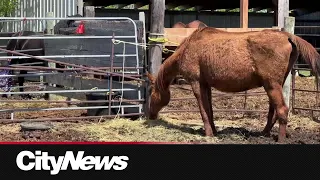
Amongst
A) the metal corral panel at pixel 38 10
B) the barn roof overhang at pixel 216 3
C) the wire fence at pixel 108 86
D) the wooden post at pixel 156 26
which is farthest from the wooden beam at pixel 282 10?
the barn roof overhang at pixel 216 3

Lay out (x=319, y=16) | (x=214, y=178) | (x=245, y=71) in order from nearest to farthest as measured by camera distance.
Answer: (x=214, y=178), (x=245, y=71), (x=319, y=16)

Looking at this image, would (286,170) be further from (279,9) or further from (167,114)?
(279,9)

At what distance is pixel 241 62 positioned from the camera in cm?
791

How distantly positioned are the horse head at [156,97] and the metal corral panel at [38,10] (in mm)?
8810

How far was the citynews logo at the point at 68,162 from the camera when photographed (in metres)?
5.05

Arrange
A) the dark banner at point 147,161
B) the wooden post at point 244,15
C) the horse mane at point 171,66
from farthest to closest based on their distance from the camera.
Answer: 1. the wooden post at point 244,15
2. the horse mane at point 171,66
3. the dark banner at point 147,161

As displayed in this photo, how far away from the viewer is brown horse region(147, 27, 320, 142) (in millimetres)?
7805

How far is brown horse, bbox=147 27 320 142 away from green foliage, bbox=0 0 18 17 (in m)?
12.6

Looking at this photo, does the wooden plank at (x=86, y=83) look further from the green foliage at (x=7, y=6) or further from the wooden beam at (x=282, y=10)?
the green foliage at (x=7, y=6)

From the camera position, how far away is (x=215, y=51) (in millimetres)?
8156

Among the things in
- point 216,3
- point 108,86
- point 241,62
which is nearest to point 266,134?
point 241,62

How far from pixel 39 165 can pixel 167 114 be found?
5.48 m

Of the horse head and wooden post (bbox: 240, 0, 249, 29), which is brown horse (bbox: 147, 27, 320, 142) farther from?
wooden post (bbox: 240, 0, 249, 29)

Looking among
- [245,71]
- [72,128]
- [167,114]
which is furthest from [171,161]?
[167,114]
